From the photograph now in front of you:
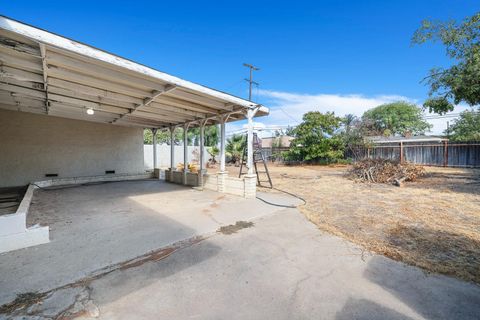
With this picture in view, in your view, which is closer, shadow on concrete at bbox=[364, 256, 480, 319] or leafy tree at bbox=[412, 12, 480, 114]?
shadow on concrete at bbox=[364, 256, 480, 319]

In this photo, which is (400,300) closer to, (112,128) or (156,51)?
(112,128)

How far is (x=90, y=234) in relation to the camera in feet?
11.4

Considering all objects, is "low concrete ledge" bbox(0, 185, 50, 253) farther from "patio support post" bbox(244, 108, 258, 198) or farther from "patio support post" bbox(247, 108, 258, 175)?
"patio support post" bbox(247, 108, 258, 175)

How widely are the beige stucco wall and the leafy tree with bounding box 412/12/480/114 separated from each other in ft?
41.0

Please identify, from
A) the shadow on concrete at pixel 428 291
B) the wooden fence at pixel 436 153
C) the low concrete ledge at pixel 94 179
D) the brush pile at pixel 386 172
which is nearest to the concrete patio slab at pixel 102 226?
the low concrete ledge at pixel 94 179

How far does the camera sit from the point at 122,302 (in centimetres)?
194

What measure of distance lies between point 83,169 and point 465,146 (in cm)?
2110

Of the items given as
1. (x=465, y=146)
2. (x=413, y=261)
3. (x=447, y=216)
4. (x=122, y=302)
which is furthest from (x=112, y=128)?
(x=465, y=146)

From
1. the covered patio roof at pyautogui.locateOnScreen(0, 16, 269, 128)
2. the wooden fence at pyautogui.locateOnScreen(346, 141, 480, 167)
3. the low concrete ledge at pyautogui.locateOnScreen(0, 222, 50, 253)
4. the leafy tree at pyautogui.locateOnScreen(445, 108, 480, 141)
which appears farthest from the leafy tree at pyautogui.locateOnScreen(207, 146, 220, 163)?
the leafy tree at pyautogui.locateOnScreen(445, 108, 480, 141)

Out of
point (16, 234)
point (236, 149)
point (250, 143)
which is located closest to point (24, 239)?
point (16, 234)

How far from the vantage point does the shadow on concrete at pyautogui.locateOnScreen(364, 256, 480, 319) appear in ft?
6.01

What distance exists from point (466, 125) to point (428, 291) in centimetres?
3406

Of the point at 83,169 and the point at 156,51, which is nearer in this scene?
the point at 83,169

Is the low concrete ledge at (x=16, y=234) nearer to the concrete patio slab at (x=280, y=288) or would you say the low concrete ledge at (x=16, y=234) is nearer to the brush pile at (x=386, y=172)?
the concrete patio slab at (x=280, y=288)
